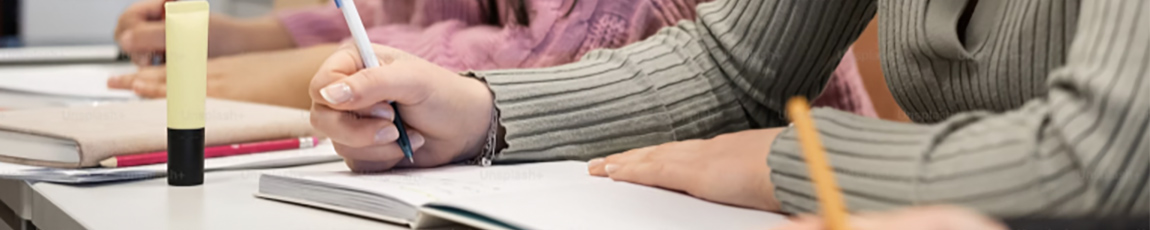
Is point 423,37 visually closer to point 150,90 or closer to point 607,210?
point 150,90

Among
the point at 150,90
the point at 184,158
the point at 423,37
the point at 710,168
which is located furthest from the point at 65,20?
the point at 710,168

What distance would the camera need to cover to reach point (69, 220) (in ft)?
1.78

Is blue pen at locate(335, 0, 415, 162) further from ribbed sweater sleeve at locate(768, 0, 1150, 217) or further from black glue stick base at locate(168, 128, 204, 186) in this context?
ribbed sweater sleeve at locate(768, 0, 1150, 217)

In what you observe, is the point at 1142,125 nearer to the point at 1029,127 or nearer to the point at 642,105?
the point at 1029,127

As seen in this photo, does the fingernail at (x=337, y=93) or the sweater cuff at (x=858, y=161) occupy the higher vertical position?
the fingernail at (x=337, y=93)

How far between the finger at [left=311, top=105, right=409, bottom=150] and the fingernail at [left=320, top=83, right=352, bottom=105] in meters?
0.03

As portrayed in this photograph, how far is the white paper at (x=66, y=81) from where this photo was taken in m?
1.10

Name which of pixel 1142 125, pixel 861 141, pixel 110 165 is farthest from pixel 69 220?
pixel 1142 125

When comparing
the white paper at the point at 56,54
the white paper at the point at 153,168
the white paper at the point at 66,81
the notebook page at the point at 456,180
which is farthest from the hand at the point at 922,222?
the white paper at the point at 56,54

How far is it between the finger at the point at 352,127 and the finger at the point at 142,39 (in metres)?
0.68

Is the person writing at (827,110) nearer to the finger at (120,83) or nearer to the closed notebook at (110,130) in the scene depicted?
the closed notebook at (110,130)

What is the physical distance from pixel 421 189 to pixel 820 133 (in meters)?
0.21

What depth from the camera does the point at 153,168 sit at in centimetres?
68

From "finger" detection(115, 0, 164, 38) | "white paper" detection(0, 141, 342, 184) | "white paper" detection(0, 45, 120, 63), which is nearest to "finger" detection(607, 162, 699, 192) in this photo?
"white paper" detection(0, 141, 342, 184)
